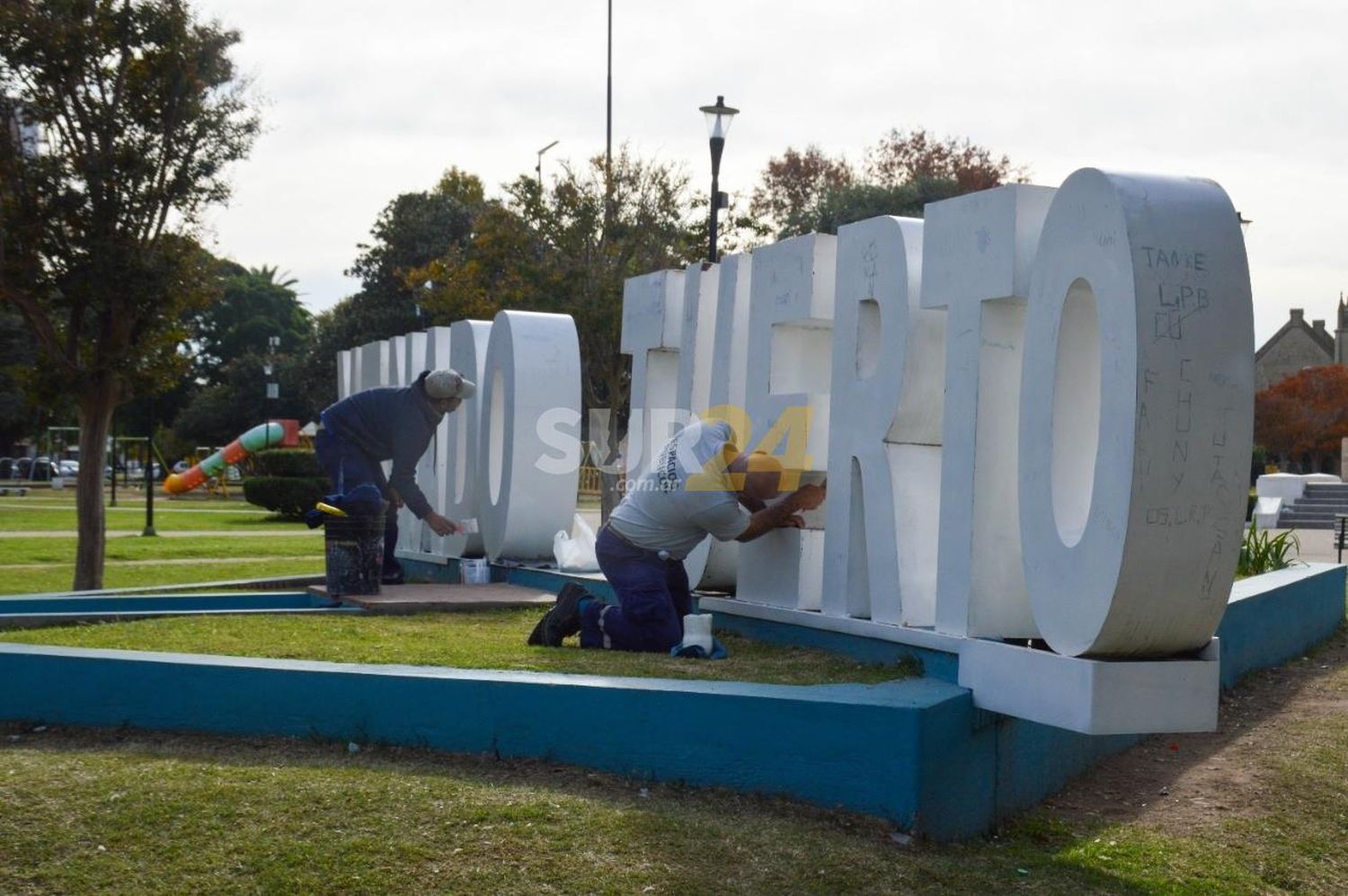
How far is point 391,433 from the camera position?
10.5 meters

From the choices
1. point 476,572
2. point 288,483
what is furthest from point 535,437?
point 288,483

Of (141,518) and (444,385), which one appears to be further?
(141,518)

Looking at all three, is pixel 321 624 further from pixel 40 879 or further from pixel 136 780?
pixel 40 879

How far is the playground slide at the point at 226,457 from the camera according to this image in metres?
41.5

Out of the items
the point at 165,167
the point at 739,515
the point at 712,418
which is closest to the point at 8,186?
the point at 165,167

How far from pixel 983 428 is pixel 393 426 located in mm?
5374

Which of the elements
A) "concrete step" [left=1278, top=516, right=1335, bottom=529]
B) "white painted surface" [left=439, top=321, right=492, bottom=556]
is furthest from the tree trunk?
"concrete step" [left=1278, top=516, right=1335, bottom=529]

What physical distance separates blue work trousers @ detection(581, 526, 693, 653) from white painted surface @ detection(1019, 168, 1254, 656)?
2537mm

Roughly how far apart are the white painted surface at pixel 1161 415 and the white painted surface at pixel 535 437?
6.06 metres

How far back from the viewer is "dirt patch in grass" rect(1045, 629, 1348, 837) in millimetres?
6770

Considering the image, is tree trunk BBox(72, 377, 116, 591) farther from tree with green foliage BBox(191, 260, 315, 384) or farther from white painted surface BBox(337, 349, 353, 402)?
tree with green foliage BBox(191, 260, 315, 384)

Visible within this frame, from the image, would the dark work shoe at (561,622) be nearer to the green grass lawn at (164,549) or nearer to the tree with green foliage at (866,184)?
the green grass lawn at (164,549)

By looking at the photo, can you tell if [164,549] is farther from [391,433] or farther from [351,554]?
[351,554]

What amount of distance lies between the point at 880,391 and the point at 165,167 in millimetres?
9603
